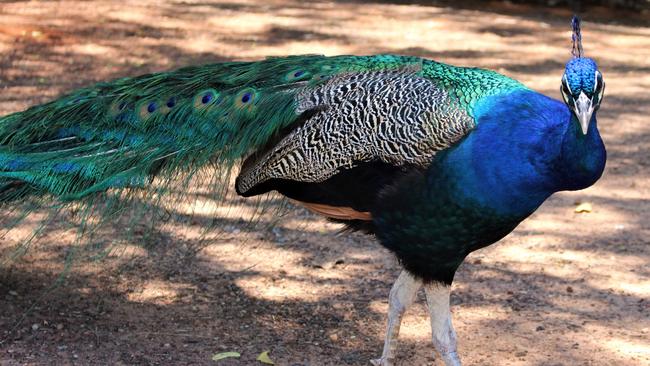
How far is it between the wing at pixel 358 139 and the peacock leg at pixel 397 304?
13.5 inches

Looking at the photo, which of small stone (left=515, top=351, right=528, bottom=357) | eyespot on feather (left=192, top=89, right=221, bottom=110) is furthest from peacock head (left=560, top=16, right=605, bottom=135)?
eyespot on feather (left=192, top=89, right=221, bottom=110)

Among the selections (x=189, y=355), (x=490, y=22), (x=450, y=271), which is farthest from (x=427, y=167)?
(x=490, y=22)

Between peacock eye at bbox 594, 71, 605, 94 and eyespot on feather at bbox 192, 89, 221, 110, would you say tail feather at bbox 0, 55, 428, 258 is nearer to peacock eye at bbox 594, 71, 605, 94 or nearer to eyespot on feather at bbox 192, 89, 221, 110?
eyespot on feather at bbox 192, 89, 221, 110

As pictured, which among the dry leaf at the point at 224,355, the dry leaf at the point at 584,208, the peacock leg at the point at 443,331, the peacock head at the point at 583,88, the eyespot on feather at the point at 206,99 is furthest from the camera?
the dry leaf at the point at 584,208

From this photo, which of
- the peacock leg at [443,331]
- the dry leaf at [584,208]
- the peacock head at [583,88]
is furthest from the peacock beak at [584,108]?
the dry leaf at [584,208]

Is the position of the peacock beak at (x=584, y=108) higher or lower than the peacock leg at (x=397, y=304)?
higher

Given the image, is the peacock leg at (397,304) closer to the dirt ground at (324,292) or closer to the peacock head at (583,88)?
the dirt ground at (324,292)

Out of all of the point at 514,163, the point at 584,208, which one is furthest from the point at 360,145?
the point at 584,208

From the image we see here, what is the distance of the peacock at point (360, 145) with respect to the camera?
3158mm

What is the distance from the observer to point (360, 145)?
333 cm

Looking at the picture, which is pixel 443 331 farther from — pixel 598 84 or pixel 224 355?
pixel 598 84

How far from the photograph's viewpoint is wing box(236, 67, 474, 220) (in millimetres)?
3229

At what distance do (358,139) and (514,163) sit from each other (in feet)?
1.76

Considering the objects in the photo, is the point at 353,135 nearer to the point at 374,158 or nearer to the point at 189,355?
the point at 374,158
